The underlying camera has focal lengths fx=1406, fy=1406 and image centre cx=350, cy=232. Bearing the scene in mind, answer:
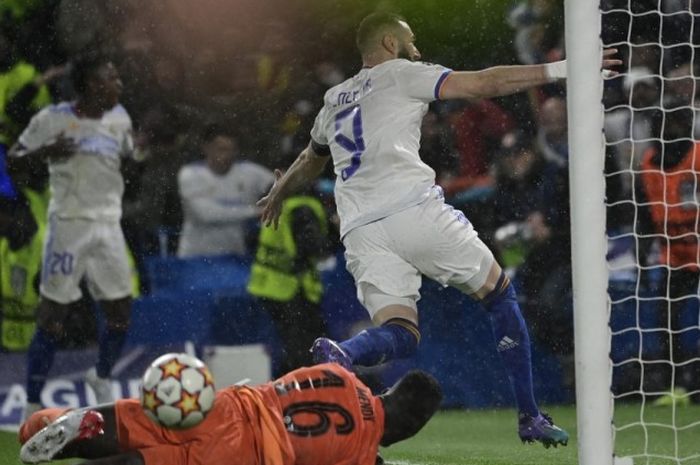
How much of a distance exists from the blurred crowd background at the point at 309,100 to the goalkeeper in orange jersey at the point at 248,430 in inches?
143

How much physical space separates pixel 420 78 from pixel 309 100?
3864 mm

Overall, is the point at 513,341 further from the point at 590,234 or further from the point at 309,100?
the point at 309,100

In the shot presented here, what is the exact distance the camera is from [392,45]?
602 cm

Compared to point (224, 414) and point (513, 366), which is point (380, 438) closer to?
point (224, 414)

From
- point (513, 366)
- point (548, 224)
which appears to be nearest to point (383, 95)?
point (513, 366)

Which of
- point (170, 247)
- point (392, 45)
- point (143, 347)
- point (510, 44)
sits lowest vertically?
point (143, 347)

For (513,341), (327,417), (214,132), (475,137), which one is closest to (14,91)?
(214,132)

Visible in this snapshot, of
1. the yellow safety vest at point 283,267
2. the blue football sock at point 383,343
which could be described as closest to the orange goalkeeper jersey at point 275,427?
the blue football sock at point 383,343

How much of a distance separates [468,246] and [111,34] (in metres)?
5.00

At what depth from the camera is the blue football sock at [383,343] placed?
5.44 meters

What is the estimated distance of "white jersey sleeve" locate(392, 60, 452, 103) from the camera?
5.73 metres

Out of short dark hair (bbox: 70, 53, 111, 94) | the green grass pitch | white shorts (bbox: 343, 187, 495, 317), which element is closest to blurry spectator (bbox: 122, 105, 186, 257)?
short dark hair (bbox: 70, 53, 111, 94)

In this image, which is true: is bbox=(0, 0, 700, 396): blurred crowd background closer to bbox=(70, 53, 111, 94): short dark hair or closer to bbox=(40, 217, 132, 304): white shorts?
bbox=(70, 53, 111, 94): short dark hair

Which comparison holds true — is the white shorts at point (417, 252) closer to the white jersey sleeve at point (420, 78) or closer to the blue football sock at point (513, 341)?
the blue football sock at point (513, 341)
